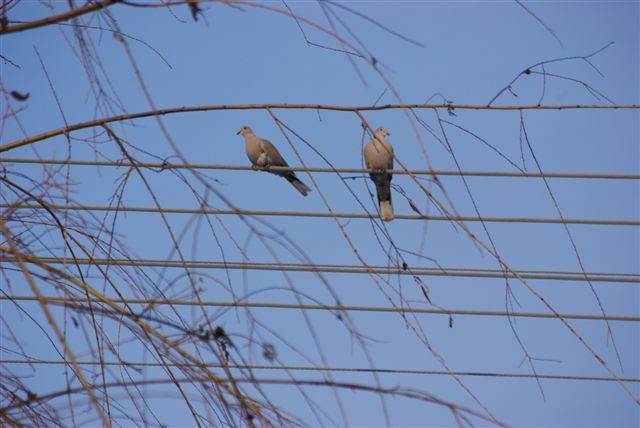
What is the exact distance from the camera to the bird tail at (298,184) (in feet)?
20.4

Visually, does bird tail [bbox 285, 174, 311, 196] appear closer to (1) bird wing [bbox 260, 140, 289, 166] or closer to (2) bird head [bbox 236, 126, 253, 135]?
(1) bird wing [bbox 260, 140, 289, 166]

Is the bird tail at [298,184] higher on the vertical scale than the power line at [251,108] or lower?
higher

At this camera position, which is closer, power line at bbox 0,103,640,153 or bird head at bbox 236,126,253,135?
power line at bbox 0,103,640,153

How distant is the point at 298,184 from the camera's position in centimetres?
628

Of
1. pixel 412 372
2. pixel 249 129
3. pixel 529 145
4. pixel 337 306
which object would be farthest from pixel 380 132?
pixel 337 306

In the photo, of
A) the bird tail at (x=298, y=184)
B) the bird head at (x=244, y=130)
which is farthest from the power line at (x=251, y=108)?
the bird head at (x=244, y=130)

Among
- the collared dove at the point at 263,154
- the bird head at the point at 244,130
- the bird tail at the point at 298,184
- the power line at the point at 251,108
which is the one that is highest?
the bird head at the point at 244,130

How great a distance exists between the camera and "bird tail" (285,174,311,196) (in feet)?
20.4

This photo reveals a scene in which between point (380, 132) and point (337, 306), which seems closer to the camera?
point (337, 306)

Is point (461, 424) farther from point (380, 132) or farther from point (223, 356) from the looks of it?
point (380, 132)

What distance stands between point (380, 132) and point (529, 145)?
4.13 m

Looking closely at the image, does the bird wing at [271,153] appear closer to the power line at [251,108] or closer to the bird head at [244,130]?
the bird head at [244,130]

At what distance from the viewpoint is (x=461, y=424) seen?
1.23 metres

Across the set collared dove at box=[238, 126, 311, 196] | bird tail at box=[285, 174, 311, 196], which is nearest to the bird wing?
collared dove at box=[238, 126, 311, 196]
